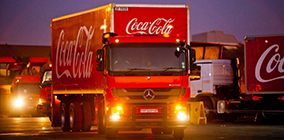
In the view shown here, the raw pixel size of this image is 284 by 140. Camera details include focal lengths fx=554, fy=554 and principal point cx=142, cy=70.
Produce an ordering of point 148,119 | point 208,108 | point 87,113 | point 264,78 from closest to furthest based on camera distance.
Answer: point 148,119
point 87,113
point 264,78
point 208,108

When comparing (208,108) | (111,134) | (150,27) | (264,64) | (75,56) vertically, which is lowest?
(111,134)

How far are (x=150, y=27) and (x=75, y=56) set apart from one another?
11.4 ft

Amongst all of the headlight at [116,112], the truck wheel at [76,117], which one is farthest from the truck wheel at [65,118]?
the headlight at [116,112]

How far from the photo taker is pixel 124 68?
14.5 m

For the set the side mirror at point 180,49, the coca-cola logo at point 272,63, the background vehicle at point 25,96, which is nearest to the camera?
the side mirror at point 180,49

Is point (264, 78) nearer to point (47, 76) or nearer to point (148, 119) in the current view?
point (47, 76)

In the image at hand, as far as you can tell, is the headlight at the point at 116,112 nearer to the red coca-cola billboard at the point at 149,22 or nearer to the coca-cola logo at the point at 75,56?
the red coca-cola billboard at the point at 149,22

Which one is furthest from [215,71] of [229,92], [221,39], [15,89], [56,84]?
[221,39]

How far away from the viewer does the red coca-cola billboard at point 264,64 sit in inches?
908

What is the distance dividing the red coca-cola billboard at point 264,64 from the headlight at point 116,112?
10.5 meters

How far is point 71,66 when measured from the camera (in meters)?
18.7

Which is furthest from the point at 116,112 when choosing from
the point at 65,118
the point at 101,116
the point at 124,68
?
the point at 65,118

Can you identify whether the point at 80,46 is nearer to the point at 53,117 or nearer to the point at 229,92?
the point at 53,117

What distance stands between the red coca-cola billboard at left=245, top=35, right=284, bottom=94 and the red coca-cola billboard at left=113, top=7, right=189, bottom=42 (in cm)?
815
